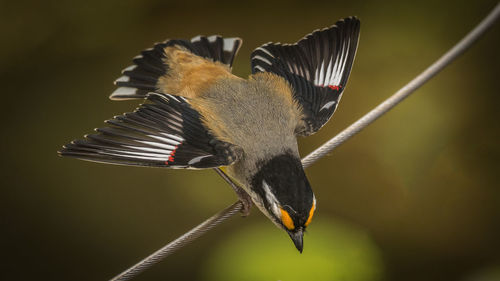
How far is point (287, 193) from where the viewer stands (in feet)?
8.56

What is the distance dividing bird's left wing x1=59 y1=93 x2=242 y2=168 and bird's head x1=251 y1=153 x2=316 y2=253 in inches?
8.6

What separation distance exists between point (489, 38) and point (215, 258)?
3.48m

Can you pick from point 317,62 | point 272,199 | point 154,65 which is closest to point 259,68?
point 317,62

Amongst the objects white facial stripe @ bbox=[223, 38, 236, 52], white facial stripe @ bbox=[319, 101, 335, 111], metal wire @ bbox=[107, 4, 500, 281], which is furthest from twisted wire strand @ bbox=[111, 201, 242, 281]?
white facial stripe @ bbox=[223, 38, 236, 52]

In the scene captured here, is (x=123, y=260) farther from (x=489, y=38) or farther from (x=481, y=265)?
(x=489, y=38)

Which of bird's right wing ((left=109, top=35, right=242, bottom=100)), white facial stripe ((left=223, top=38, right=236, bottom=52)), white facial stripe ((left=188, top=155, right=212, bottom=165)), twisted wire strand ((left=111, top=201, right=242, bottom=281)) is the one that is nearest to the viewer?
twisted wire strand ((left=111, top=201, right=242, bottom=281))

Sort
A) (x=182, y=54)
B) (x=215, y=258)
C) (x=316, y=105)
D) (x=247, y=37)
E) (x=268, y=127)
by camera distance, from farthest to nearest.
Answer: (x=247, y=37) < (x=215, y=258) < (x=182, y=54) < (x=316, y=105) < (x=268, y=127)

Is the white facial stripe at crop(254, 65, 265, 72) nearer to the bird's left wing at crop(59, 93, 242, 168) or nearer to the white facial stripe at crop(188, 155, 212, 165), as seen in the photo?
the bird's left wing at crop(59, 93, 242, 168)

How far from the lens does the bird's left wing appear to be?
8.48ft

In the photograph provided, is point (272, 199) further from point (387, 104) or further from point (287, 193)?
point (387, 104)

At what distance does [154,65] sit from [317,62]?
43.2 inches

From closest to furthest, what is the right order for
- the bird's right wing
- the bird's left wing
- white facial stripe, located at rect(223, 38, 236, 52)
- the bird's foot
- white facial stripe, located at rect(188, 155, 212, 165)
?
1. the bird's left wing
2. white facial stripe, located at rect(188, 155, 212, 165)
3. the bird's foot
4. the bird's right wing
5. white facial stripe, located at rect(223, 38, 236, 52)

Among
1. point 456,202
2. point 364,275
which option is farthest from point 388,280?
point 456,202

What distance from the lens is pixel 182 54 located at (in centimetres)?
377
